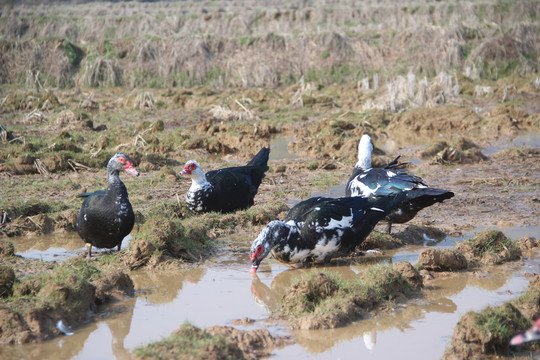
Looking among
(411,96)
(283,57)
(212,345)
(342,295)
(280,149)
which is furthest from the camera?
(283,57)

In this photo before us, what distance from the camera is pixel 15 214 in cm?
795

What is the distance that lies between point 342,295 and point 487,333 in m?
1.24

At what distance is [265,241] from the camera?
608 cm

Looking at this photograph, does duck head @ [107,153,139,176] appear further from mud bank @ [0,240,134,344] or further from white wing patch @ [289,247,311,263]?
white wing patch @ [289,247,311,263]

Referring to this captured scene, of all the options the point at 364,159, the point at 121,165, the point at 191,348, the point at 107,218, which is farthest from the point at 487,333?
the point at 364,159

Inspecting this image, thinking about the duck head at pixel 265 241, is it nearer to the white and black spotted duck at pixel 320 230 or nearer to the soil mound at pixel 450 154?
the white and black spotted duck at pixel 320 230

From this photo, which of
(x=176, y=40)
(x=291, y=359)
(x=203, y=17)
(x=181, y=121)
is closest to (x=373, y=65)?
(x=176, y=40)

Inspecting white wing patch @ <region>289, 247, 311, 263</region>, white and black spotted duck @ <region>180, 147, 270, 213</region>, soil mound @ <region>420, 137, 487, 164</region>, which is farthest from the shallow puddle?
white wing patch @ <region>289, 247, 311, 263</region>

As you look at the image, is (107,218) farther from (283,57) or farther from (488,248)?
(283,57)

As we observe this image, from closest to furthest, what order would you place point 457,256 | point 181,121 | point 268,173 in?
1. point 457,256
2. point 268,173
3. point 181,121

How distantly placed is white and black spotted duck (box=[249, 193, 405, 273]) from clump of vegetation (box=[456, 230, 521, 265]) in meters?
0.91

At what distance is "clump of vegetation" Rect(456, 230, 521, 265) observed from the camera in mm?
6344

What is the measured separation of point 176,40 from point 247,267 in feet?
58.7

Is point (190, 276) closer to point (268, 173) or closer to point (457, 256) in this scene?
point (457, 256)
